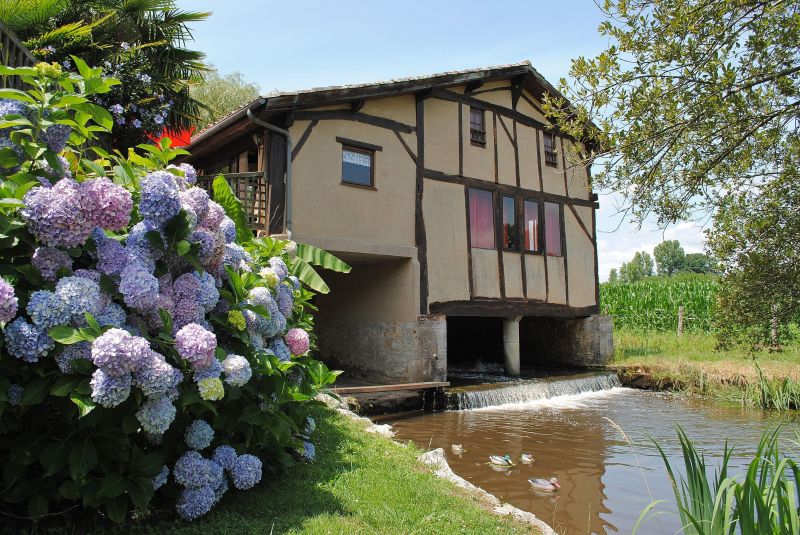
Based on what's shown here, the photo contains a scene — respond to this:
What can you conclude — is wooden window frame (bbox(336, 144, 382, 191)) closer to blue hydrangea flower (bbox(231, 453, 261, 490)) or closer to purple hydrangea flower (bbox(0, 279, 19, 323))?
blue hydrangea flower (bbox(231, 453, 261, 490))

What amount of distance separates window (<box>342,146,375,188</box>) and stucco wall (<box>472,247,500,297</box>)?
3397 millimetres

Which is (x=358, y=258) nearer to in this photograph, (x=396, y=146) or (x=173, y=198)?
(x=396, y=146)

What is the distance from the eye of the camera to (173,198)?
125 inches

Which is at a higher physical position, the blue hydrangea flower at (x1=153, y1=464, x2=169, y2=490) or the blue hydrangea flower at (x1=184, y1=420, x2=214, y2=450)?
the blue hydrangea flower at (x1=184, y1=420, x2=214, y2=450)

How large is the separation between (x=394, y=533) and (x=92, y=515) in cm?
173

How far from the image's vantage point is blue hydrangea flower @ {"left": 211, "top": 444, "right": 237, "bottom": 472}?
141 inches

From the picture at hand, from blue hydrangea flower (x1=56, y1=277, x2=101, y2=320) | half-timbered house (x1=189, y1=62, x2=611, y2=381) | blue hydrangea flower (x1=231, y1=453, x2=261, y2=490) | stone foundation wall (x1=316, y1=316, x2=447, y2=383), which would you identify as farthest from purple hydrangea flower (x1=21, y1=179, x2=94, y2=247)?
stone foundation wall (x1=316, y1=316, x2=447, y2=383)

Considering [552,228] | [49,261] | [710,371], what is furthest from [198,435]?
[552,228]

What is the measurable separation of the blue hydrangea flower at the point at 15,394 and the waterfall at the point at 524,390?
32.7 ft

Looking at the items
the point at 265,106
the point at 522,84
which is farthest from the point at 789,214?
the point at 522,84

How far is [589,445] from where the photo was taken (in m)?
9.24

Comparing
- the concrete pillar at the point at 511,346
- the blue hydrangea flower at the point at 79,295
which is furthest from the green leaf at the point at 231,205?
the concrete pillar at the point at 511,346

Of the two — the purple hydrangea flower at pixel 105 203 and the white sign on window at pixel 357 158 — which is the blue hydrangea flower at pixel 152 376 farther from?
the white sign on window at pixel 357 158

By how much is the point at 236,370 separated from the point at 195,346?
34cm
